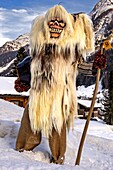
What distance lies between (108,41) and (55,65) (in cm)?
60

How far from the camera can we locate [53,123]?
385 cm

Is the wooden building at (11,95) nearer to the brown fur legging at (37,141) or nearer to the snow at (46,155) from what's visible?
the snow at (46,155)

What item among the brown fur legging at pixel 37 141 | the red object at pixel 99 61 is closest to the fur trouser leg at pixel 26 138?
the brown fur legging at pixel 37 141

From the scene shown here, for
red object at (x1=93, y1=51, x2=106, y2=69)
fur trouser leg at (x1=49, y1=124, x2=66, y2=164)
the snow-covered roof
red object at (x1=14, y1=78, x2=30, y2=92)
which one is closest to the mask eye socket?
red object at (x1=93, y1=51, x2=106, y2=69)

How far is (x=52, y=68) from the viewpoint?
12.5ft

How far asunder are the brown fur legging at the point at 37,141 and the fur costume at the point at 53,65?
0.01 meters

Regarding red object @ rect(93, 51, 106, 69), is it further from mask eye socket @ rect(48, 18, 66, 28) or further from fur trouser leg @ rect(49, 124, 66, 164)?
fur trouser leg @ rect(49, 124, 66, 164)

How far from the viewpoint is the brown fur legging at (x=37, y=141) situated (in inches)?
155

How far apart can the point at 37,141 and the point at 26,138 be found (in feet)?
0.39

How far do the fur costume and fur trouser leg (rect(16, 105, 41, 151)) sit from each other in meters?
0.07

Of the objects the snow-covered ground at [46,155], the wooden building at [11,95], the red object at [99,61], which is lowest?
the wooden building at [11,95]

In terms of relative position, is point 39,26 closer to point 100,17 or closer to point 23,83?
point 23,83

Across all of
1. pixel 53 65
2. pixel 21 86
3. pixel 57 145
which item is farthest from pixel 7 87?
pixel 53 65

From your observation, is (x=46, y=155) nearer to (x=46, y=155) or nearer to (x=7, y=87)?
(x=46, y=155)
